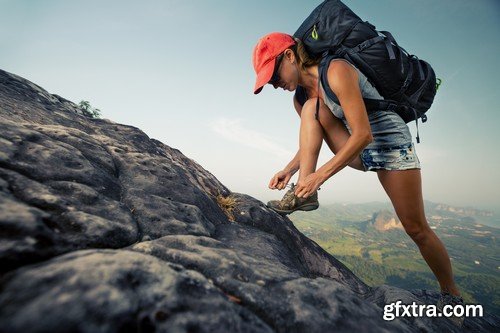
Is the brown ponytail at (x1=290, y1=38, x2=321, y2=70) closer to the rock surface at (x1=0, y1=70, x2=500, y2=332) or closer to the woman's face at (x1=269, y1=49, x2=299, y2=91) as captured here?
the woman's face at (x1=269, y1=49, x2=299, y2=91)

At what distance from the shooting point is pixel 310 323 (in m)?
2.15

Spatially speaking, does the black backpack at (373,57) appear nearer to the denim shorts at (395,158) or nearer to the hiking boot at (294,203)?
the denim shorts at (395,158)

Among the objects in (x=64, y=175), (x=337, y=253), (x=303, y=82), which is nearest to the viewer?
(x=64, y=175)

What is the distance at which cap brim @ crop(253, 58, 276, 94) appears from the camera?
16.5 feet

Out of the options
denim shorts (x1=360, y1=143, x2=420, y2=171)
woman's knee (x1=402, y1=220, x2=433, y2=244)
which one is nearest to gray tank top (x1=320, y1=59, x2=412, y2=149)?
denim shorts (x1=360, y1=143, x2=420, y2=171)

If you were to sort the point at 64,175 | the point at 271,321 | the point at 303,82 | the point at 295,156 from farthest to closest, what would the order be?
1. the point at 295,156
2. the point at 303,82
3. the point at 64,175
4. the point at 271,321

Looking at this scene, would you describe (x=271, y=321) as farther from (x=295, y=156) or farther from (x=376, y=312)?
(x=295, y=156)

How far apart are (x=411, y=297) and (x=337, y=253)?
195528mm

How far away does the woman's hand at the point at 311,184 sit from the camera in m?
4.42

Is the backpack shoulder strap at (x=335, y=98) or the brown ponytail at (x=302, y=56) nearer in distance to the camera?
the backpack shoulder strap at (x=335, y=98)

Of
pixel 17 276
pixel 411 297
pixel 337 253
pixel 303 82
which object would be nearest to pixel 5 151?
pixel 17 276

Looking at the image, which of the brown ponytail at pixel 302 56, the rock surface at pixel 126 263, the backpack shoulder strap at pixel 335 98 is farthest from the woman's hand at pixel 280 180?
the brown ponytail at pixel 302 56

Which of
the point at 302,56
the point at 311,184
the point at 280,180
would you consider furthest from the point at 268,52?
the point at 280,180

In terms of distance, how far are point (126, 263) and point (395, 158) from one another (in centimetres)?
475
